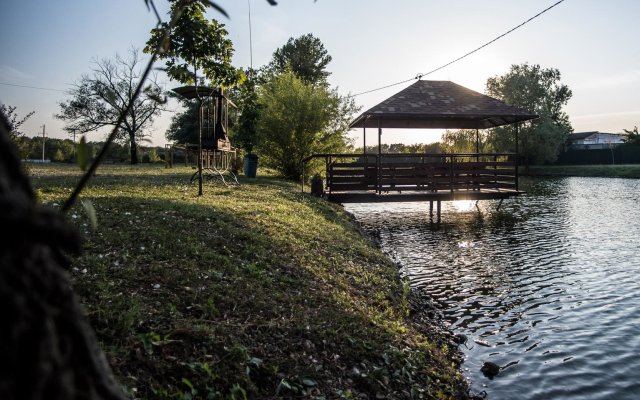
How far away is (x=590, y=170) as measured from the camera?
154 ft

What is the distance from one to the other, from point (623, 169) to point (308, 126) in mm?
36706

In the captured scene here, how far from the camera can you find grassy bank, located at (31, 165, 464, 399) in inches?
138

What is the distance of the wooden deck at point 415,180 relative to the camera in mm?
17047

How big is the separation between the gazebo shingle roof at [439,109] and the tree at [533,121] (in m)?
31.8

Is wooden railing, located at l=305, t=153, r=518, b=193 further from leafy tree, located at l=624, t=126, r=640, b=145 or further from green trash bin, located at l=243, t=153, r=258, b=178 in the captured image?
leafy tree, located at l=624, t=126, r=640, b=145

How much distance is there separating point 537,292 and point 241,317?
6.32 m

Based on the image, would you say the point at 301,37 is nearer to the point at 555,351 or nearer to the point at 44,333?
the point at 555,351

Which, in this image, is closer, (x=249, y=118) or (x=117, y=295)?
(x=117, y=295)

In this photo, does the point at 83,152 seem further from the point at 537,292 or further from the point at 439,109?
the point at 439,109

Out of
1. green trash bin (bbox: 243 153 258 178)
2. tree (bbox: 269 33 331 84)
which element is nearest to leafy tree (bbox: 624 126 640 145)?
tree (bbox: 269 33 331 84)

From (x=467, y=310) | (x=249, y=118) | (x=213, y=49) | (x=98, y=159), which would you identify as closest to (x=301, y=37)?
(x=249, y=118)

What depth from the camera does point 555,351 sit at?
5832mm

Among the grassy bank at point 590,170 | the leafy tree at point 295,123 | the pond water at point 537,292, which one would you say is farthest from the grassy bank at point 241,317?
the grassy bank at point 590,170

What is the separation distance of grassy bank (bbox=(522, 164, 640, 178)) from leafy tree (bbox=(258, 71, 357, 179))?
32701 millimetres
